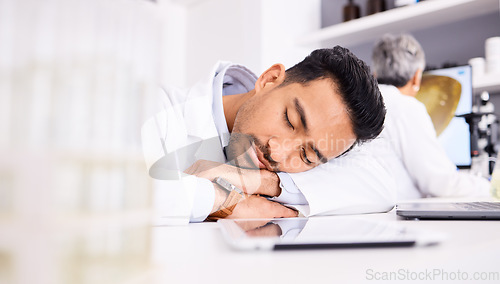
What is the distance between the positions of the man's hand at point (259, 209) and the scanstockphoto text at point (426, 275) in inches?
11.4

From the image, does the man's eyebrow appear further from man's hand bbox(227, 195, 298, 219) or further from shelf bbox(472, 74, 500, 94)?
shelf bbox(472, 74, 500, 94)

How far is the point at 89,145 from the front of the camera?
0.50ft

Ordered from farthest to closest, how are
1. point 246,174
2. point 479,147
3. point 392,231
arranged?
point 479,147
point 246,174
point 392,231

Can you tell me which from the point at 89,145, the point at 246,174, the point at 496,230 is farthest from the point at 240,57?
the point at 89,145

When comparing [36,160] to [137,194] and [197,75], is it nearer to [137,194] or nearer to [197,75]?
[137,194]

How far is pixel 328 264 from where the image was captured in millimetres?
183

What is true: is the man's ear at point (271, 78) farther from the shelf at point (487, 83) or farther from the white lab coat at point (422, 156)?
the shelf at point (487, 83)

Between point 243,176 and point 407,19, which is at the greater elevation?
point 407,19

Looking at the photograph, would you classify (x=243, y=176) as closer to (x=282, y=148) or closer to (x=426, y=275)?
(x=282, y=148)

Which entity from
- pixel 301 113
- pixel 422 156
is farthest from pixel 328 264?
pixel 422 156

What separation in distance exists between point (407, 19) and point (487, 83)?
297 mm

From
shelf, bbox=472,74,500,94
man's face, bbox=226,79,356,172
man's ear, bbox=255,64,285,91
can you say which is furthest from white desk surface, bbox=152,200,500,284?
shelf, bbox=472,74,500,94

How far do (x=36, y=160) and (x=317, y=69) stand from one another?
519mm

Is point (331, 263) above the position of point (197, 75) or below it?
below
